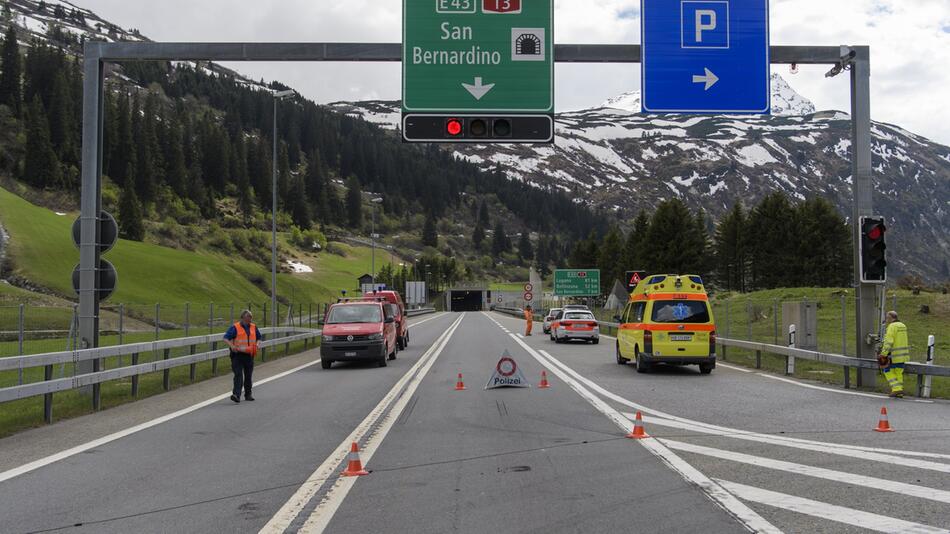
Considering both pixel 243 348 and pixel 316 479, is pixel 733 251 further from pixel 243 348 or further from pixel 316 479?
pixel 316 479

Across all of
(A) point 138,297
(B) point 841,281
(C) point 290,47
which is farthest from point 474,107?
(B) point 841,281

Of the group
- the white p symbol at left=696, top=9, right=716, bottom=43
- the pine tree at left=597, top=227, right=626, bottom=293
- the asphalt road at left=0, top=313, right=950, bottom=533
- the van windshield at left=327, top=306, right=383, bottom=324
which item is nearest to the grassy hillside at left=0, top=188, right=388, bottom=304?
the van windshield at left=327, top=306, right=383, bottom=324

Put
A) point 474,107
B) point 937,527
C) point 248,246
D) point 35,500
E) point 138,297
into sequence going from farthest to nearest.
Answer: point 248,246, point 138,297, point 474,107, point 35,500, point 937,527

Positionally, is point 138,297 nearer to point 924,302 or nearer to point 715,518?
point 924,302

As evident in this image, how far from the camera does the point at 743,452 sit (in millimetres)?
Answer: 9430

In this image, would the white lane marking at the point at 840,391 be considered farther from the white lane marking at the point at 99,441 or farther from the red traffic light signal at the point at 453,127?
the white lane marking at the point at 99,441

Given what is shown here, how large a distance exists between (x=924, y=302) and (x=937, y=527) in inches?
1575

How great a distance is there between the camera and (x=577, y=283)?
6756cm

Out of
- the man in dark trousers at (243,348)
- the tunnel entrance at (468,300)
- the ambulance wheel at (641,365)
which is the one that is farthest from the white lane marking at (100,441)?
the tunnel entrance at (468,300)

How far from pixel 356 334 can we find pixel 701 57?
12698mm

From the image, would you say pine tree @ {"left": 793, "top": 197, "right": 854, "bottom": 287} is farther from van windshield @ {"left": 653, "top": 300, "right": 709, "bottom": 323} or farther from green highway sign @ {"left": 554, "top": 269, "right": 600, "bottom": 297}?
van windshield @ {"left": 653, "top": 300, "right": 709, "bottom": 323}

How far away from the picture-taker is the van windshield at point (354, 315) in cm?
2433

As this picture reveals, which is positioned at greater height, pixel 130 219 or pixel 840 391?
pixel 130 219

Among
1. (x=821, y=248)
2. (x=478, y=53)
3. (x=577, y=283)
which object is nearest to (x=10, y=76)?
(x=577, y=283)
